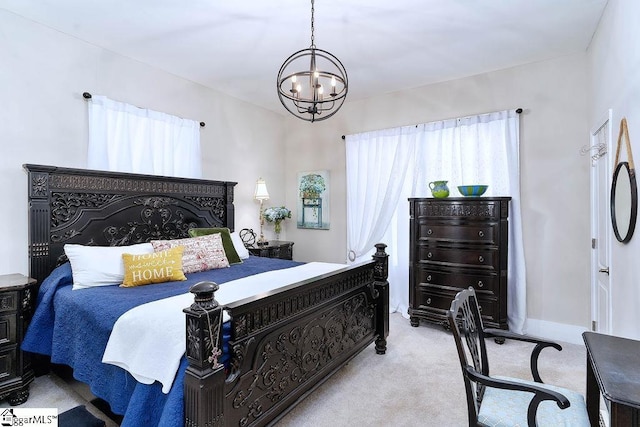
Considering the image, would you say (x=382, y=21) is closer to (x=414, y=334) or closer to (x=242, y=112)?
(x=242, y=112)

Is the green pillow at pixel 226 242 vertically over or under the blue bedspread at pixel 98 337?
over

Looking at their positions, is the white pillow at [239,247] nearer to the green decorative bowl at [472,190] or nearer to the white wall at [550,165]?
the green decorative bowl at [472,190]

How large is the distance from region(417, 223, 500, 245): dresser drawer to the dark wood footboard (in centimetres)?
111

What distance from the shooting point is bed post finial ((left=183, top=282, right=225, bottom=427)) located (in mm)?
1422

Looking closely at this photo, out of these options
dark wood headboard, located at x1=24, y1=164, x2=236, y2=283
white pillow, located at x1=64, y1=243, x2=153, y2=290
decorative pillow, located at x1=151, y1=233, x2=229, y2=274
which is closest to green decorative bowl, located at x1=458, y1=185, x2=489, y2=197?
decorative pillow, located at x1=151, y1=233, x2=229, y2=274

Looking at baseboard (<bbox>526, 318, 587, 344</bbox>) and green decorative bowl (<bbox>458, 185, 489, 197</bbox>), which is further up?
green decorative bowl (<bbox>458, 185, 489, 197</bbox>)

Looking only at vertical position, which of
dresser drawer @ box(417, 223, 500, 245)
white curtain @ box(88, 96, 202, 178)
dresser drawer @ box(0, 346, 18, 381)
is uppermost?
white curtain @ box(88, 96, 202, 178)

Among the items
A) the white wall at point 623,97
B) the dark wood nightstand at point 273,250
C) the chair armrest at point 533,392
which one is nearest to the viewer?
the chair armrest at point 533,392

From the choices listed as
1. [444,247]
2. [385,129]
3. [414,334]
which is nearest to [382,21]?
[385,129]

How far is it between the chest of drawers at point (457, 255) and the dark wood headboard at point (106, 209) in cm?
245

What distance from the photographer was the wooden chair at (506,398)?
129 centimetres

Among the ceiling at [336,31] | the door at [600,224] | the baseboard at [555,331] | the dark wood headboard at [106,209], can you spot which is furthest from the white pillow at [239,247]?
the door at [600,224]

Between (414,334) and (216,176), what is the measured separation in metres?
3.03

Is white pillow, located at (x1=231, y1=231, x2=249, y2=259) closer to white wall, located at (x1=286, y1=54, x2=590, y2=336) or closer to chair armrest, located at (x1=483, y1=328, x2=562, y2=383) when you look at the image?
chair armrest, located at (x1=483, y1=328, x2=562, y2=383)
